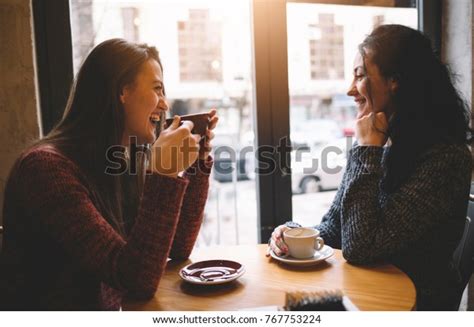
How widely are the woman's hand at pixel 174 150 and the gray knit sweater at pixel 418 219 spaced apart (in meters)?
0.48

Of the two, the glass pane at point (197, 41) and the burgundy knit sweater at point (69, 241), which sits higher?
the glass pane at point (197, 41)

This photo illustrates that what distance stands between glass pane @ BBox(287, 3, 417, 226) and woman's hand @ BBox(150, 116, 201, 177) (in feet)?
3.08

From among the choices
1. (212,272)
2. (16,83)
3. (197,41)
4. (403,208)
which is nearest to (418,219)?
(403,208)

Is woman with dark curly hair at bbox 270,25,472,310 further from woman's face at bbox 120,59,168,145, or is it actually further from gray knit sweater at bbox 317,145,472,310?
woman's face at bbox 120,59,168,145

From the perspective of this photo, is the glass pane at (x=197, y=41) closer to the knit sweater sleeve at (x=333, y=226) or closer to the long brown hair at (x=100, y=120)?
the long brown hair at (x=100, y=120)

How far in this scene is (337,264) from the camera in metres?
1.23

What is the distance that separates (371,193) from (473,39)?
1.32m

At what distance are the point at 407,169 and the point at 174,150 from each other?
0.71m

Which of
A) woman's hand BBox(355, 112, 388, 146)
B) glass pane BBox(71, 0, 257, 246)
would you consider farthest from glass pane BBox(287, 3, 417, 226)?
woman's hand BBox(355, 112, 388, 146)

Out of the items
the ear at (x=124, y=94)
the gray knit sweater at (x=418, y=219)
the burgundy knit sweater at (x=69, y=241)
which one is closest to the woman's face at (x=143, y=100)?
the ear at (x=124, y=94)

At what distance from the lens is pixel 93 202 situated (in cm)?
109

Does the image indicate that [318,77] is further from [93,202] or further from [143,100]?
[93,202]

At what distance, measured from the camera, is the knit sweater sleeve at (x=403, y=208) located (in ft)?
3.88
